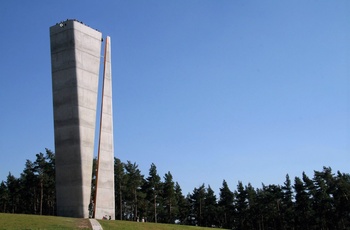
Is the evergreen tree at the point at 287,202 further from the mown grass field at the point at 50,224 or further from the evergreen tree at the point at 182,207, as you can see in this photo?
the mown grass field at the point at 50,224

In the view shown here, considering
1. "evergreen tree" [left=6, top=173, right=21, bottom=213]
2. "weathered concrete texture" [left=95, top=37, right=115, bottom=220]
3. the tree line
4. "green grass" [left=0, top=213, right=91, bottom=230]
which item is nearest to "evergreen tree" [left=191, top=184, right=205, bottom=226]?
the tree line

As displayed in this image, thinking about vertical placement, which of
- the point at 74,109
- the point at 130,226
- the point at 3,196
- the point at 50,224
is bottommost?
the point at 130,226

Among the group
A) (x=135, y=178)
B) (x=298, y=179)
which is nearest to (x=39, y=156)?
(x=135, y=178)

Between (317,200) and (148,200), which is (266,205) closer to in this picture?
(317,200)

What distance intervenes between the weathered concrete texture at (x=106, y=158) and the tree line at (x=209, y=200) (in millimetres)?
15098

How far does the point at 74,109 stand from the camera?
105 feet

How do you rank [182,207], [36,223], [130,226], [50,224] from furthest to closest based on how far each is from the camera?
1. [182,207]
2. [130,226]
3. [50,224]
4. [36,223]

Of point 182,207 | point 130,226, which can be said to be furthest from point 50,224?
point 182,207

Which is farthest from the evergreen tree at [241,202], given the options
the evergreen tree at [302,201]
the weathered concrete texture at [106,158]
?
the weathered concrete texture at [106,158]

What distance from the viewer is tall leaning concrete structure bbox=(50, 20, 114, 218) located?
31.1 m

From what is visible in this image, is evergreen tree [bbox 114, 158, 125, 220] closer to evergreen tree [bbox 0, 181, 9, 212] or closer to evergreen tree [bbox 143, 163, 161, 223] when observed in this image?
evergreen tree [bbox 143, 163, 161, 223]

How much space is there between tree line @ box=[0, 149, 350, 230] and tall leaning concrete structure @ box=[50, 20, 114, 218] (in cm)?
1648

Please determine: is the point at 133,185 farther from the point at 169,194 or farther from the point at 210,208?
the point at 210,208

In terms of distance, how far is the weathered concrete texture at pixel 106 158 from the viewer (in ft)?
105
